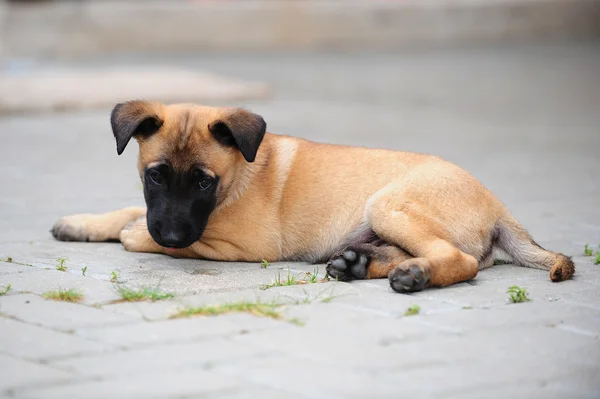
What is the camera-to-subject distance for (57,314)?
13.5 ft

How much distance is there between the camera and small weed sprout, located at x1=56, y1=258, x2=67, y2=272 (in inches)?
196

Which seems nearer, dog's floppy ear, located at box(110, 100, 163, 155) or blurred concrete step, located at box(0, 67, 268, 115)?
dog's floppy ear, located at box(110, 100, 163, 155)

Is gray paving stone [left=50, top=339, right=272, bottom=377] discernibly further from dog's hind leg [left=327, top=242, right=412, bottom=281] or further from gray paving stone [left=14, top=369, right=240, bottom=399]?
dog's hind leg [left=327, top=242, right=412, bottom=281]

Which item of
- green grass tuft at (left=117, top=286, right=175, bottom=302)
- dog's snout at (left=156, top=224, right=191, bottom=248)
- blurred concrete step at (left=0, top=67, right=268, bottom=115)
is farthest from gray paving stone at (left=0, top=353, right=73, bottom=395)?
blurred concrete step at (left=0, top=67, right=268, bottom=115)

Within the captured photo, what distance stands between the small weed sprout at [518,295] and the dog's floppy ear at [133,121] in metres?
2.01

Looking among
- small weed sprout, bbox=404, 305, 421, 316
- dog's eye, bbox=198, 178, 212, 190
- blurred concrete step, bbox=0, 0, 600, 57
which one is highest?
blurred concrete step, bbox=0, 0, 600, 57

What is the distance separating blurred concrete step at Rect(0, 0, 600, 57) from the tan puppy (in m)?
15.3

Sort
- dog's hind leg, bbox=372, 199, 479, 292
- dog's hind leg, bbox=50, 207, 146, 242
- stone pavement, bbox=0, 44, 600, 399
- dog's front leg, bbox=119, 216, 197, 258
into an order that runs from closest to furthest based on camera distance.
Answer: stone pavement, bbox=0, 44, 600, 399, dog's hind leg, bbox=372, 199, 479, 292, dog's front leg, bbox=119, 216, 197, 258, dog's hind leg, bbox=50, 207, 146, 242

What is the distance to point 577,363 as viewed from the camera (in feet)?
12.0

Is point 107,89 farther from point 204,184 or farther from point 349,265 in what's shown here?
point 349,265

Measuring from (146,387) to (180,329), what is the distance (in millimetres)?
598

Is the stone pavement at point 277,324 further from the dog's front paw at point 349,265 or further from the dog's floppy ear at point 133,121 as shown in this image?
the dog's floppy ear at point 133,121

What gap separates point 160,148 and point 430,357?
2.05m

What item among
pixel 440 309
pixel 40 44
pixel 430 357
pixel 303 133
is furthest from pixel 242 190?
pixel 40 44
